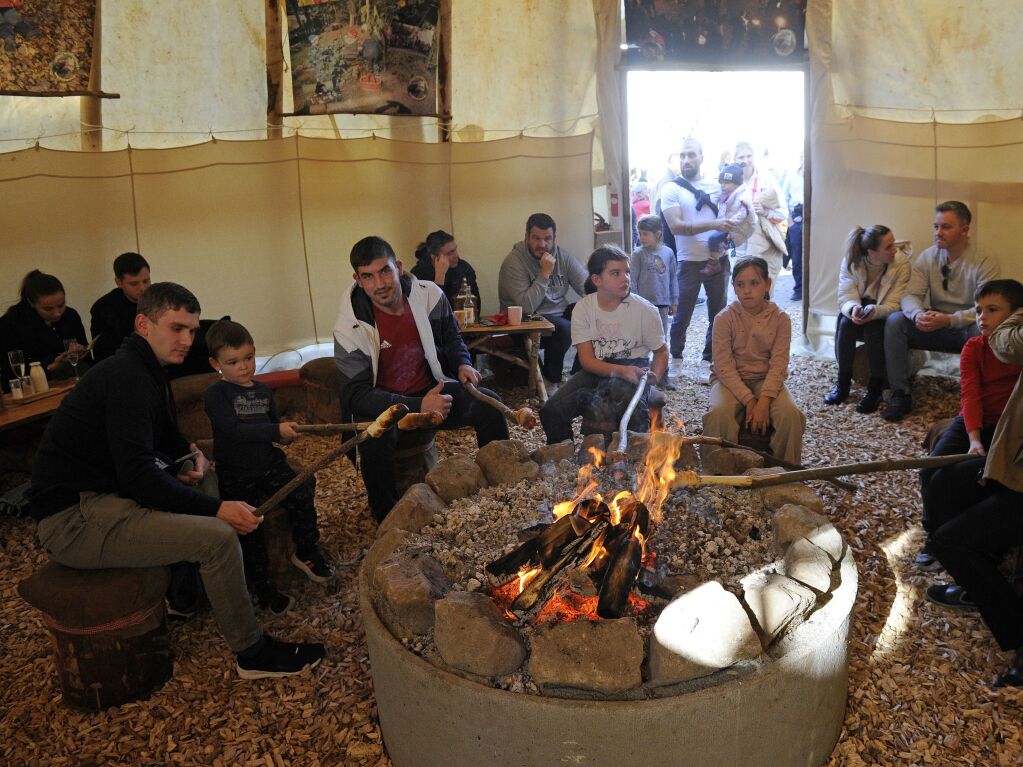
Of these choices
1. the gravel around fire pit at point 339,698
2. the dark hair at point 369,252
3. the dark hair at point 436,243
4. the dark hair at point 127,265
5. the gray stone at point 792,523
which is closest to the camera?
the gravel around fire pit at point 339,698

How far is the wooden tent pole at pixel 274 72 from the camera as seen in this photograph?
6207mm

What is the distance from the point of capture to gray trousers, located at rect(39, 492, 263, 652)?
2.70 meters

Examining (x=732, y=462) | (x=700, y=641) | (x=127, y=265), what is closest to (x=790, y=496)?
(x=732, y=462)

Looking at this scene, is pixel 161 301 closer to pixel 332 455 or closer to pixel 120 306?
pixel 332 455

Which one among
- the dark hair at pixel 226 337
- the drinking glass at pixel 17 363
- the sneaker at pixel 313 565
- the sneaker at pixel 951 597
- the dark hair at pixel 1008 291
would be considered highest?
the dark hair at pixel 1008 291

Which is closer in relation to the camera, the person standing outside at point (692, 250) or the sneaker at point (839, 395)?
the sneaker at point (839, 395)

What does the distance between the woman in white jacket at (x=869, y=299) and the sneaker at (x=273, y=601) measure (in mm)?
4154

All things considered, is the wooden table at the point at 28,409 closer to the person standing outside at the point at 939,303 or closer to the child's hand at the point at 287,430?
the child's hand at the point at 287,430

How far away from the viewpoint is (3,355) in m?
4.68

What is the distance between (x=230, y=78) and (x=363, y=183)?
1338 millimetres

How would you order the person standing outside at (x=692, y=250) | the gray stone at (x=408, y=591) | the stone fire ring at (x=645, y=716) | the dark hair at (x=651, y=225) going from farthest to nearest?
the person standing outside at (x=692, y=250) → the dark hair at (x=651, y=225) → the gray stone at (x=408, y=591) → the stone fire ring at (x=645, y=716)

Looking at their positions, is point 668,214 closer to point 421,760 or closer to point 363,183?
point 363,183

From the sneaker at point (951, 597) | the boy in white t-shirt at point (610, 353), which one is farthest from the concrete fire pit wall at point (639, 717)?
the boy in white t-shirt at point (610, 353)

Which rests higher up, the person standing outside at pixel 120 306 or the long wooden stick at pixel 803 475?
the person standing outside at pixel 120 306
